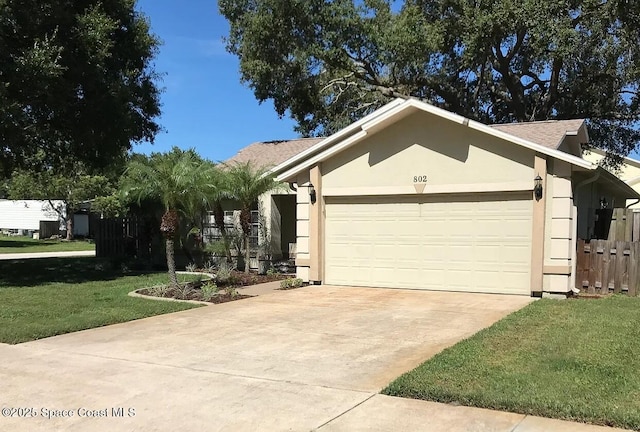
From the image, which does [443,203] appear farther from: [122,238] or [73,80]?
[122,238]

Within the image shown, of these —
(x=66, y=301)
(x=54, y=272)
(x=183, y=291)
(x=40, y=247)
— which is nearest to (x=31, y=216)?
(x=40, y=247)

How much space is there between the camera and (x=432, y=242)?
1330 cm

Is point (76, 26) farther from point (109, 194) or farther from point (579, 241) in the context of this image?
point (109, 194)

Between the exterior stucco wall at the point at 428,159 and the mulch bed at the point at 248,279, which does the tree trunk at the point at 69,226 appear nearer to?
the mulch bed at the point at 248,279

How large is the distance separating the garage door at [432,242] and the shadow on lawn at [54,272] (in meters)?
6.89

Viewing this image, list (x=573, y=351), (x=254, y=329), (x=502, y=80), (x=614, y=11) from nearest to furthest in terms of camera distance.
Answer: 1. (x=573, y=351)
2. (x=254, y=329)
3. (x=614, y=11)
4. (x=502, y=80)

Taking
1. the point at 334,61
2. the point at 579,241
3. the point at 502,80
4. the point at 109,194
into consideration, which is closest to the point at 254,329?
the point at 579,241

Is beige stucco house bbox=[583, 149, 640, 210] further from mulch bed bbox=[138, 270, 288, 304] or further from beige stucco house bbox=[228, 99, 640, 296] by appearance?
mulch bed bbox=[138, 270, 288, 304]

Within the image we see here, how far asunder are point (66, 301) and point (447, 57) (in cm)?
1884

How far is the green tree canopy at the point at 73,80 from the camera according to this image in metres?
13.8

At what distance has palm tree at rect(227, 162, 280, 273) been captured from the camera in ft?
53.3

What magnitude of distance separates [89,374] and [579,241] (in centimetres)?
1050

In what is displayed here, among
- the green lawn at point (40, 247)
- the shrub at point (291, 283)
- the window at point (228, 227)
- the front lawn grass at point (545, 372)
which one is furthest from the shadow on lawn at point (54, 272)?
the front lawn grass at point (545, 372)

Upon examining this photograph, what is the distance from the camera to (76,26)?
15102 millimetres
